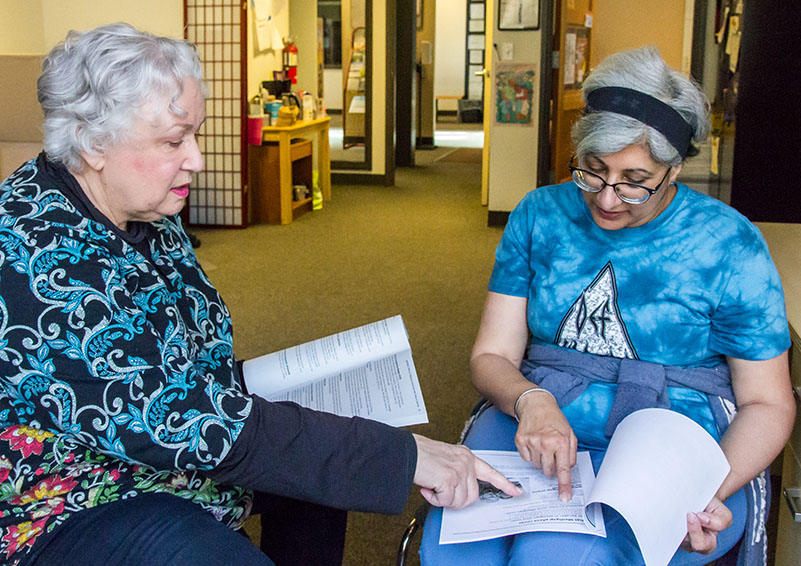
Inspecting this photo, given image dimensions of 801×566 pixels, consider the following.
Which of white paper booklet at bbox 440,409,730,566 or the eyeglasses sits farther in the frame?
the eyeglasses

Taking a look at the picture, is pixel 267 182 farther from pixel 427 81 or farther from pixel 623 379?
pixel 427 81

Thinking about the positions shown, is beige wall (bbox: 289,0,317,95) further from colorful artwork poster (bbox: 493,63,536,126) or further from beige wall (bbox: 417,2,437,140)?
beige wall (bbox: 417,2,437,140)

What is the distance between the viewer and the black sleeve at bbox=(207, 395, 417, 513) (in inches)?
40.1

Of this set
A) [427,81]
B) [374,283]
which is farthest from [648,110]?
[427,81]

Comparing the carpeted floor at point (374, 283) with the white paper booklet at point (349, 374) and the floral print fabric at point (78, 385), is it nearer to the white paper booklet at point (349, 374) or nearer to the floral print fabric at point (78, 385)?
the white paper booklet at point (349, 374)

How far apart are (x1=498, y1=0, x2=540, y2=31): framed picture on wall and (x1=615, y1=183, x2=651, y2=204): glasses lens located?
433cm

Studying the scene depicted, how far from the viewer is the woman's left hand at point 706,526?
1.11 metres

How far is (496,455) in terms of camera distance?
129 cm

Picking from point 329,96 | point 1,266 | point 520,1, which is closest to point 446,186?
point 520,1

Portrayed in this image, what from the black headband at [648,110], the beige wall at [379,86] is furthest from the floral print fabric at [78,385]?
the beige wall at [379,86]

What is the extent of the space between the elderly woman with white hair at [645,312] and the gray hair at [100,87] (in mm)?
661

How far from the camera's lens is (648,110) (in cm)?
129

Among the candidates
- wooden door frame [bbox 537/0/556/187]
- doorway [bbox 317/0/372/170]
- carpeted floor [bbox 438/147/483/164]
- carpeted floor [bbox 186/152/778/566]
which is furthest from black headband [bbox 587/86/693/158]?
carpeted floor [bbox 438/147/483/164]

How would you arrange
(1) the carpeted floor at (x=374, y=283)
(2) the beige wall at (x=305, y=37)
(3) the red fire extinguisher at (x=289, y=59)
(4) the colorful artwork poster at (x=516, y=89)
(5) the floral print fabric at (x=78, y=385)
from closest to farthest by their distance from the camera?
1. (5) the floral print fabric at (x=78, y=385)
2. (1) the carpeted floor at (x=374, y=283)
3. (4) the colorful artwork poster at (x=516, y=89)
4. (3) the red fire extinguisher at (x=289, y=59)
5. (2) the beige wall at (x=305, y=37)
